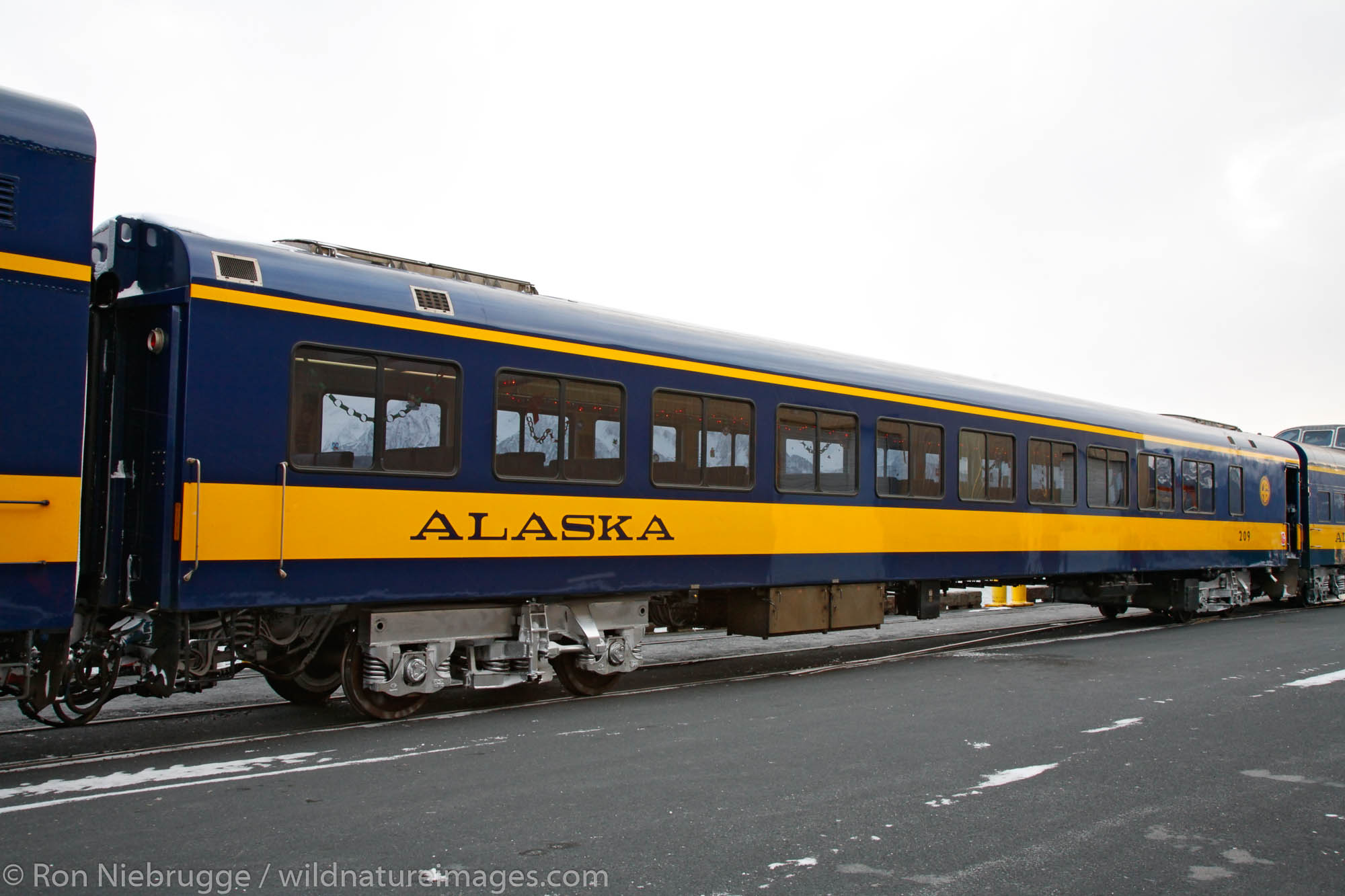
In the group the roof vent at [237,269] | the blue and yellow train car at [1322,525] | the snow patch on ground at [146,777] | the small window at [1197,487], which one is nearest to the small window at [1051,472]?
the small window at [1197,487]

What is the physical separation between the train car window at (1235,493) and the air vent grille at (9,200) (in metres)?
18.8

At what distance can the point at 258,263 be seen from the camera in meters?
7.55

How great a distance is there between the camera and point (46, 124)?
6570 mm

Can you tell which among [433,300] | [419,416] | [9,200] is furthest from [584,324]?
[9,200]

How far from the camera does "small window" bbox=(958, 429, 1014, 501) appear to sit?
13383mm

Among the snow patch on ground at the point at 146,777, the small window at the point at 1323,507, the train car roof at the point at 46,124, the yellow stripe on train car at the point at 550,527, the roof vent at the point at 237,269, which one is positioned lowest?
the snow patch on ground at the point at 146,777

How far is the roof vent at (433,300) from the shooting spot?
8.41 metres

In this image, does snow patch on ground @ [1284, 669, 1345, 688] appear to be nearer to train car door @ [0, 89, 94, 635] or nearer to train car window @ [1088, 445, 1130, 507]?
train car window @ [1088, 445, 1130, 507]

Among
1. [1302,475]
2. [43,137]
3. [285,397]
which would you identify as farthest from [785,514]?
[1302,475]

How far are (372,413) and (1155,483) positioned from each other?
13.5 metres

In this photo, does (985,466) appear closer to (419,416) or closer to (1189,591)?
(1189,591)

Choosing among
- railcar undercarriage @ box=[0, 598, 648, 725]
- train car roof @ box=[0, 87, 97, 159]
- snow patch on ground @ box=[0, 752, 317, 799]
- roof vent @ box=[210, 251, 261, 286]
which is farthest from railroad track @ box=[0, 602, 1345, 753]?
train car roof @ box=[0, 87, 97, 159]

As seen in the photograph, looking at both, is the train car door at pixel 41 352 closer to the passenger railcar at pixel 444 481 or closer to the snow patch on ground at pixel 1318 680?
the passenger railcar at pixel 444 481

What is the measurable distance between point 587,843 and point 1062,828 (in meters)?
2.42
